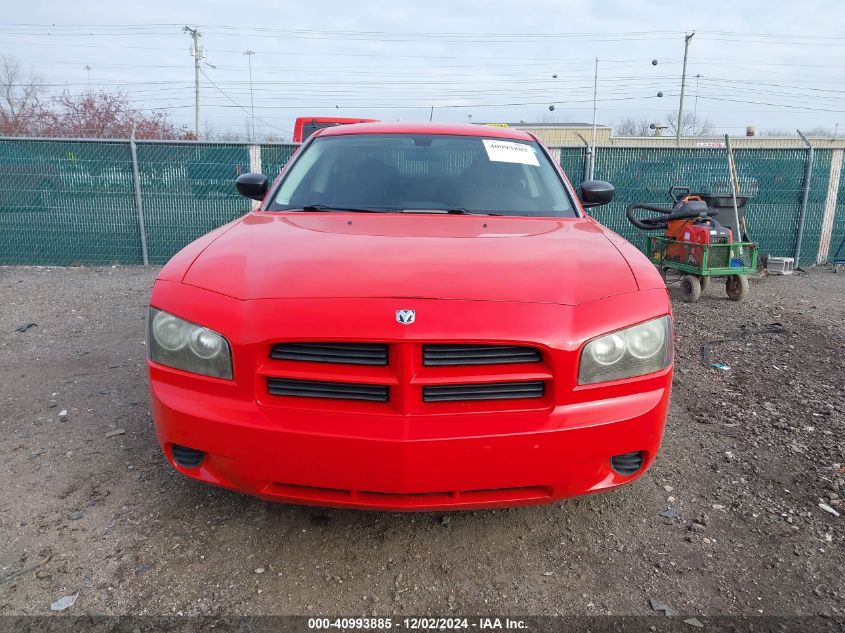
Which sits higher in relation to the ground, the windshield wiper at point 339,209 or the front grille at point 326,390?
the windshield wiper at point 339,209

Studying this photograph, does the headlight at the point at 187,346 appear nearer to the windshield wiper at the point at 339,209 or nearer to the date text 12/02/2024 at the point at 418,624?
the date text 12/02/2024 at the point at 418,624

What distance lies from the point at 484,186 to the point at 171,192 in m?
7.21

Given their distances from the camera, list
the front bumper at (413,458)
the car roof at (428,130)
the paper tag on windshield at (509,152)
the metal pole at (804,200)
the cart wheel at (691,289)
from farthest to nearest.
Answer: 1. the metal pole at (804,200)
2. the cart wheel at (691,289)
3. the car roof at (428,130)
4. the paper tag on windshield at (509,152)
5. the front bumper at (413,458)

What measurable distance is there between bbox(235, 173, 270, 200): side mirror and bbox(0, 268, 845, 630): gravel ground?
4.77ft

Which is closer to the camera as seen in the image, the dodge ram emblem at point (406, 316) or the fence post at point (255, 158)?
the dodge ram emblem at point (406, 316)

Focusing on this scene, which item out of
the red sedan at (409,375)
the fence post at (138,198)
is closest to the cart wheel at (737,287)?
the red sedan at (409,375)

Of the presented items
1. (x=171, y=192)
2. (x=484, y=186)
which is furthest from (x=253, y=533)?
(x=171, y=192)

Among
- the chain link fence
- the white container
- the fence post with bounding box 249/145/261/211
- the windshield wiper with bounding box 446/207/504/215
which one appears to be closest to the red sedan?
the windshield wiper with bounding box 446/207/504/215

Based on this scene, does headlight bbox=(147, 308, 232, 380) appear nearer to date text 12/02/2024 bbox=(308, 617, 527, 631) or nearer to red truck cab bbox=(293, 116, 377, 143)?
date text 12/02/2024 bbox=(308, 617, 527, 631)

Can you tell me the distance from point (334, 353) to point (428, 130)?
2142 millimetres

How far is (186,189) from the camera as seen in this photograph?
8.96 m

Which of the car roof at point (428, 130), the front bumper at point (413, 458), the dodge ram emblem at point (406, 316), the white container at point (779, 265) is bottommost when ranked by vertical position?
the white container at point (779, 265)

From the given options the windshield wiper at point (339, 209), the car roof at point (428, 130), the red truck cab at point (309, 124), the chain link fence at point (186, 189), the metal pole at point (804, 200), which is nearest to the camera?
the windshield wiper at point (339, 209)

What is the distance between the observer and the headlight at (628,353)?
1.91m
